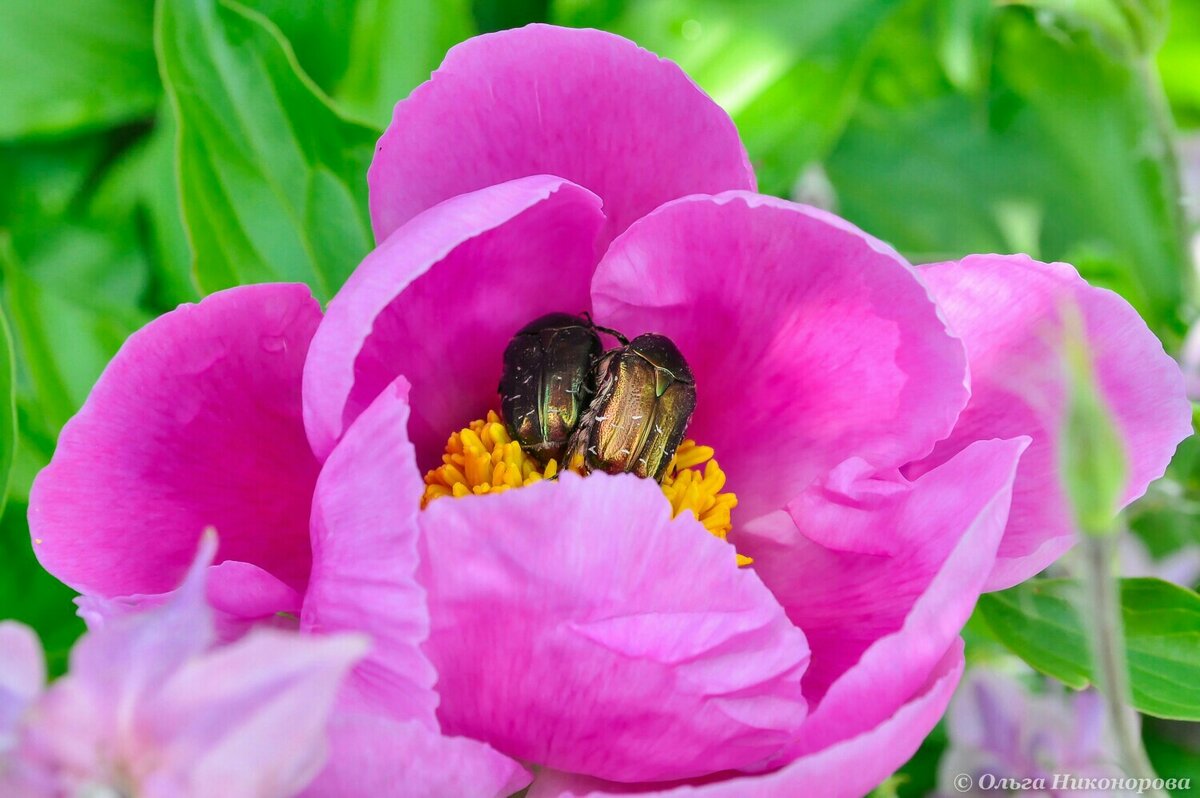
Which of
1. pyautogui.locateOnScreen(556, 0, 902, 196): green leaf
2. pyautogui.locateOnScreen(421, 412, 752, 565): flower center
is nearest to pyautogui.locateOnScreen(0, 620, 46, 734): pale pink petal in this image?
pyautogui.locateOnScreen(421, 412, 752, 565): flower center

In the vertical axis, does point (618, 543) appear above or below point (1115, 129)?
above

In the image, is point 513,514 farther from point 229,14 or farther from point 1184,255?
point 1184,255

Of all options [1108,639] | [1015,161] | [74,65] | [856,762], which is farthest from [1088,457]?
[1015,161]

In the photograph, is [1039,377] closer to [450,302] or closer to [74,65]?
[450,302]

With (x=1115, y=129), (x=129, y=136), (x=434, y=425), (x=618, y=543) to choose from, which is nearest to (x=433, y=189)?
(x=434, y=425)

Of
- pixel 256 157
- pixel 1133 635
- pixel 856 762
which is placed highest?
pixel 256 157

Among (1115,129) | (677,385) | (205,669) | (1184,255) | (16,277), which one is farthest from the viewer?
(1115,129)

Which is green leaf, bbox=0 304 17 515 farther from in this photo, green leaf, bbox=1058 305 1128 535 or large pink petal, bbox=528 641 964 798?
green leaf, bbox=1058 305 1128 535
